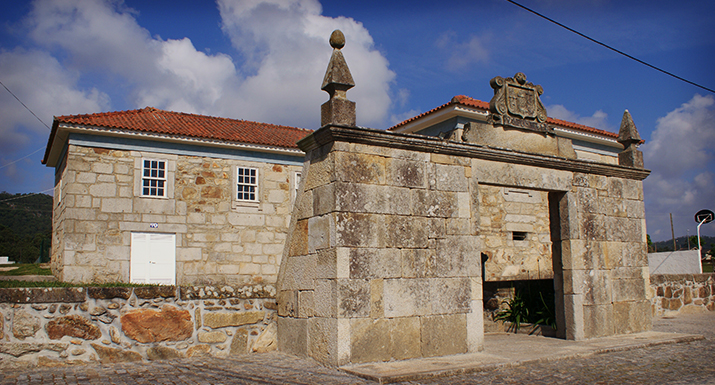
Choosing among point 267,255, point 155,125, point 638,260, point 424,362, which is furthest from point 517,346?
point 155,125

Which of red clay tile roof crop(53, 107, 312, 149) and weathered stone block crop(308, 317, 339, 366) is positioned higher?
red clay tile roof crop(53, 107, 312, 149)

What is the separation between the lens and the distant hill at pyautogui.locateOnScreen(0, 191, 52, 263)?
128 ft

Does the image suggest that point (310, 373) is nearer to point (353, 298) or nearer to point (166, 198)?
point (353, 298)

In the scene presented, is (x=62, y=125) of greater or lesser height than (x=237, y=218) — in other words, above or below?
above

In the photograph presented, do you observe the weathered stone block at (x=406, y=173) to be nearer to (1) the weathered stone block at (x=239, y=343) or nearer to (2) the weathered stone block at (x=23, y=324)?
(1) the weathered stone block at (x=239, y=343)

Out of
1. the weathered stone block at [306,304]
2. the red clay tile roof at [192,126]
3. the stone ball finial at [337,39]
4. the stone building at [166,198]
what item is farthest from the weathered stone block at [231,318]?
the red clay tile roof at [192,126]

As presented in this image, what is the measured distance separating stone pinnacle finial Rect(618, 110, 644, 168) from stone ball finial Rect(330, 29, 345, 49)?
202 inches

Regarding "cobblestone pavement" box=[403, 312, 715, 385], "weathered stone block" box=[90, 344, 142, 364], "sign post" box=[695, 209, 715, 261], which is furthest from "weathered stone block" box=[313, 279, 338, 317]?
"sign post" box=[695, 209, 715, 261]

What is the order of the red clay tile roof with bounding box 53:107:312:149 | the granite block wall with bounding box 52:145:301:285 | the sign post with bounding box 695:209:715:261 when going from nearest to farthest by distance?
the granite block wall with bounding box 52:145:301:285, the red clay tile roof with bounding box 53:107:312:149, the sign post with bounding box 695:209:715:261

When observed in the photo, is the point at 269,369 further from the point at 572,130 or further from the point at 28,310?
the point at 572,130

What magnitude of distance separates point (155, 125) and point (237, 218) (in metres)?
3.26

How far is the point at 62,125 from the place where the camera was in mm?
11742

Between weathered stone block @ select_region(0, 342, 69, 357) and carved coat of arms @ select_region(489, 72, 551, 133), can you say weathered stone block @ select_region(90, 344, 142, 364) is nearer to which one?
weathered stone block @ select_region(0, 342, 69, 357)

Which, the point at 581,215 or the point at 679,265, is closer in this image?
the point at 581,215
